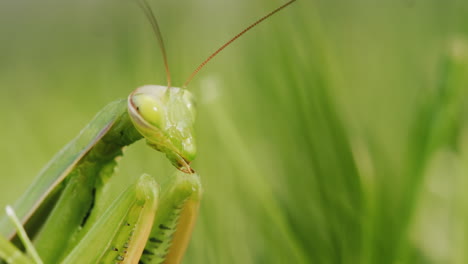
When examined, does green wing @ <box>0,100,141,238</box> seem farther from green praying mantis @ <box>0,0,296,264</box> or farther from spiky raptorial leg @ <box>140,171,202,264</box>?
spiky raptorial leg @ <box>140,171,202,264</box>

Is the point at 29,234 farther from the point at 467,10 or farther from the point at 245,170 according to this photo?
the point at 467,10

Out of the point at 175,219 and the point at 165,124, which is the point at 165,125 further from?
the point at 175,219

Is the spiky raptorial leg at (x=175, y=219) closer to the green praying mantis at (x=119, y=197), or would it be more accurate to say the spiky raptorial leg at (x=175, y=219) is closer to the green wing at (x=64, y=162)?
the green praying mantis at (x=119, y=197)

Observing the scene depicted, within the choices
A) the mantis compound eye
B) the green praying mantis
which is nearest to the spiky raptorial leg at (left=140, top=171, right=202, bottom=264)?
the green praying mantis

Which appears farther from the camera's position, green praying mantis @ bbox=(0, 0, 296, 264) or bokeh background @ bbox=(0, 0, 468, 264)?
green praying mantis @ bbox=(0, 0, 296, 264)

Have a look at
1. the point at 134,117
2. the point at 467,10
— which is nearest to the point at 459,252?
the point at 134,117

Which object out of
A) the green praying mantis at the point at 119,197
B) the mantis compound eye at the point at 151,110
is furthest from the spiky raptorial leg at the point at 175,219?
the mantis compound eye at the point at 151,110
